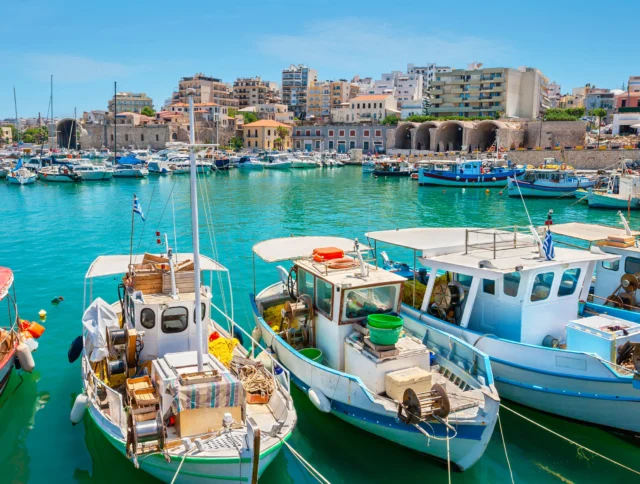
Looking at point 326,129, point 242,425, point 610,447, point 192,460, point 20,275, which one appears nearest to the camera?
point 192,460

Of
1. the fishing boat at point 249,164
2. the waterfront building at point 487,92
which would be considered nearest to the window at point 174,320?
the fishing boat at point 249,164

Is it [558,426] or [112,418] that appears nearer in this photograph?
[112,418]

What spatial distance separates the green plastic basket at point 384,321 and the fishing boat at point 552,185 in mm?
40898

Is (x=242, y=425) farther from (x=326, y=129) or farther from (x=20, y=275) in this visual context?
(x=326, y=129)

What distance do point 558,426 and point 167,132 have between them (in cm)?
10446

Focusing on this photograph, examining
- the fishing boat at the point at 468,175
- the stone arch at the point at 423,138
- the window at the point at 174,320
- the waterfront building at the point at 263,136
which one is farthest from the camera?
the waterfront building at the point at 263,136

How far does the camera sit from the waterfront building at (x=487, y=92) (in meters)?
90.4

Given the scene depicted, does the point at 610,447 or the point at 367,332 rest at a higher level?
the point at 367,332

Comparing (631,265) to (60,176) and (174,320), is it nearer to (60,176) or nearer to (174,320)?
(174,320)

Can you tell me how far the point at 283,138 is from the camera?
107750mm

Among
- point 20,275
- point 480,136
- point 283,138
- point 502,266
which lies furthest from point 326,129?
point 502,266

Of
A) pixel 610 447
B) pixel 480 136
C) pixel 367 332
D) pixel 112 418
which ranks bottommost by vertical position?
pixel 610 447

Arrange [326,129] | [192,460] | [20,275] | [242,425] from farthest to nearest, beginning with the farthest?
[326,129] → [20,275] → [242,425] → [192,460]

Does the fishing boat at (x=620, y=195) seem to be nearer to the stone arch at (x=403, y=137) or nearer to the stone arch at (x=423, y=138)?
the stone arch at (x=423, y=138)
